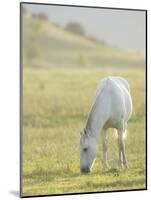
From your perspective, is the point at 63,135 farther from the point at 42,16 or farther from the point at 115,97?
the point at 42,16

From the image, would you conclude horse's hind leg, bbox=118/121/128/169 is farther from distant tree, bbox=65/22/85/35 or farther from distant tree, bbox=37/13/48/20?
distant tree, bbox=37/13/48/20

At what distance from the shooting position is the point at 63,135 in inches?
227

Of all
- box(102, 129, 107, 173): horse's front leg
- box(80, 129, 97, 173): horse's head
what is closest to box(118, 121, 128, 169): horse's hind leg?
box(102, 129, 107, 173): horse's front leg

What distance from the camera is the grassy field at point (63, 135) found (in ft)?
18.4

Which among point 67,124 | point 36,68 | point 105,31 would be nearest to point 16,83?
point 36,68

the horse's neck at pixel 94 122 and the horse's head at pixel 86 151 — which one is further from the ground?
the horse's neck at pixel 94 122

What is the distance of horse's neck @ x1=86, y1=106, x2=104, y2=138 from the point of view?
5832mm

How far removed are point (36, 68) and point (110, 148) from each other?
997mm

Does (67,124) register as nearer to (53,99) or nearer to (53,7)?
(53,99)

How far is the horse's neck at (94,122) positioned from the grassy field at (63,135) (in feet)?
0.16

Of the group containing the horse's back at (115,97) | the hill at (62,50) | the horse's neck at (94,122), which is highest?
the hill at (62,50)

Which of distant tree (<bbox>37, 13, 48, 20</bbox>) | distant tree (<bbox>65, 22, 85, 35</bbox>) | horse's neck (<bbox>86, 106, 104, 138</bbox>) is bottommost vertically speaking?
horse's neck (<bbox>86, 106, 104, 138</bbox>)

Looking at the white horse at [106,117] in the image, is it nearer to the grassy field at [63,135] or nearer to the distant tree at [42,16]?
the grassy field at [63,135]

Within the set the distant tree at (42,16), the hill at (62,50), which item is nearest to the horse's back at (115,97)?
the hill at (62,50)
